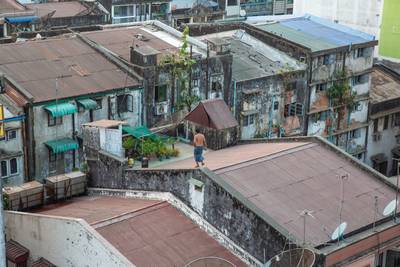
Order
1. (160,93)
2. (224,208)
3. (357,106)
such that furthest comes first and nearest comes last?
(357,106) < (160,93) < (224,208)

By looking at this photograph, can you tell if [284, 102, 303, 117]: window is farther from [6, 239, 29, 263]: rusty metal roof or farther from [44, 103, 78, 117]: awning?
[6, 239, 29, 263]: rusty metal roof

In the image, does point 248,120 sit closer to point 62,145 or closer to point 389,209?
point 62,145

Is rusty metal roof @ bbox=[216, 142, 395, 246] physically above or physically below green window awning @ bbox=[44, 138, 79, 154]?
above

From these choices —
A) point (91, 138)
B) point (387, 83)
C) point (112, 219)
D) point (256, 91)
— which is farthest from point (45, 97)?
point (387, 83)

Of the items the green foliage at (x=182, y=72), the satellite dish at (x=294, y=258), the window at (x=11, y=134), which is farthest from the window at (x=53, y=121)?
the satellite dish at (x=294, y=258)

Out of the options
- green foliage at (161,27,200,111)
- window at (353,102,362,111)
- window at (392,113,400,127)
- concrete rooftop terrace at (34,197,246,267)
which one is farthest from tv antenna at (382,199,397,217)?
window at (392,113,400,127)

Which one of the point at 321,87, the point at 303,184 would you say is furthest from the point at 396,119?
the point at 303,184

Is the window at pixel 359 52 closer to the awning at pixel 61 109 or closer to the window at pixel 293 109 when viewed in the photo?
the window at pixel 293 109
